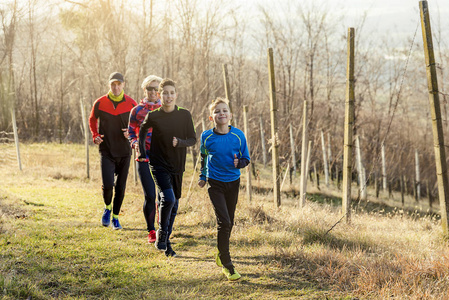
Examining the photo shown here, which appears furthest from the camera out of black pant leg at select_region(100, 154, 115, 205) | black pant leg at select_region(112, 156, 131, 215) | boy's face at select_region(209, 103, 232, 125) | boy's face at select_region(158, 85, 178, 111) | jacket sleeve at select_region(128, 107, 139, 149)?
black pant leg at select_region(112, 156, 131, 215)

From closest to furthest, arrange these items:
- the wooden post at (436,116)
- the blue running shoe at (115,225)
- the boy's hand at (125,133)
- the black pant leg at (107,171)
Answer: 1. the boy's hand at (125,133)
2. the black pant leg at (107,171)
3. the blue running shoe at (115,225)
4. the wooden post at (436,116)

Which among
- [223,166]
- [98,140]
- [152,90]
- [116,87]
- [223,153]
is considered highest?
[116,87]

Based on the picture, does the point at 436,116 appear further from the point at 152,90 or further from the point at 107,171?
the point at 107,171

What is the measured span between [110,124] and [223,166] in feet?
8.05

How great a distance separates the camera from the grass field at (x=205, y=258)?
386 centimetres

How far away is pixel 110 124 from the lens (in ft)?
19.5

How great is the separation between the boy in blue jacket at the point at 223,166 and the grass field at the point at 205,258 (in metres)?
0.39

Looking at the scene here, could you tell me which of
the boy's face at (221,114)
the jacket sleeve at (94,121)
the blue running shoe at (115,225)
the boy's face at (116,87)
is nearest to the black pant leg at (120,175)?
the blue running shoe at (115,225)

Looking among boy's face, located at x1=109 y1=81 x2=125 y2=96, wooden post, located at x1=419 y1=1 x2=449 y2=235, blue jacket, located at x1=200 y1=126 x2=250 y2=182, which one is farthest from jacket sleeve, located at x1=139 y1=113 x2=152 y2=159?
wooden post, located at x1=419 y1=1 x2=449 y2=235

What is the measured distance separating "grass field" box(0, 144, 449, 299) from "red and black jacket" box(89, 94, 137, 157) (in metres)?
1.23

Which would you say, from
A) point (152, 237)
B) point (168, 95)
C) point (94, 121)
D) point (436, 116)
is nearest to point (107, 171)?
point (94, 121)

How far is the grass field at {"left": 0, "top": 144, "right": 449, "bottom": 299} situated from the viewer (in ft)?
12.7

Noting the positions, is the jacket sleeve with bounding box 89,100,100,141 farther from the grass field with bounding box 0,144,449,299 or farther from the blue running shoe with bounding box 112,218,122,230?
the grass field with bounding box 0,144,449,299

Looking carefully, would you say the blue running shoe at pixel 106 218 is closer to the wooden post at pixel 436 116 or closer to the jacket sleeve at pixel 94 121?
the jacket sleeve at pixel 94 121
